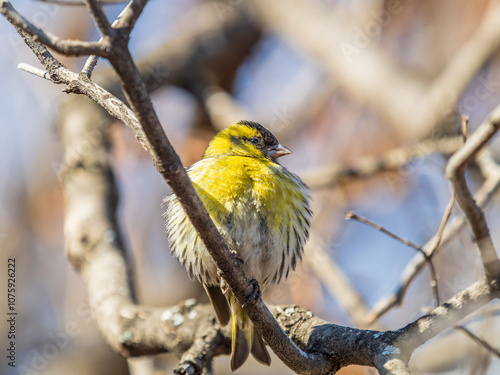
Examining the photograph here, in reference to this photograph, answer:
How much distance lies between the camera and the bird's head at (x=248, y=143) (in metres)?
4.56

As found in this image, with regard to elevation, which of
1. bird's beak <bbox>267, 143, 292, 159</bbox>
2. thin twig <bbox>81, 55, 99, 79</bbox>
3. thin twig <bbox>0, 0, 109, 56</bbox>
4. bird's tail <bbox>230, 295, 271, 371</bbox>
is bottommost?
bird's tail <bbox>230, 295, 271, 371</bbox>

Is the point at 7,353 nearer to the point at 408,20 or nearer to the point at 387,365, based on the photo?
the point at 387,365

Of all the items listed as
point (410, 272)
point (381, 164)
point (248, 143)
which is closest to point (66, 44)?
point (410, 272)

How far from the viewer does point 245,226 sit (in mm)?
3688

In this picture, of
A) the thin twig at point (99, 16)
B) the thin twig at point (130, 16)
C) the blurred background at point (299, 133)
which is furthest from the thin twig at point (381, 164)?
the thin twig at point (99, 16)

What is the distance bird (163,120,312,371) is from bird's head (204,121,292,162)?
21 centimetres

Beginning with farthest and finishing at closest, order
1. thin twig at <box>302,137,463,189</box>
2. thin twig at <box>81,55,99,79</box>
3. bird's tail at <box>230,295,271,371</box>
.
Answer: thin twig at <box>302,137,463,189</box>
bird's tail at <box>230,295,271,371</box>
thin twig at <box>81,55,99,79</box>

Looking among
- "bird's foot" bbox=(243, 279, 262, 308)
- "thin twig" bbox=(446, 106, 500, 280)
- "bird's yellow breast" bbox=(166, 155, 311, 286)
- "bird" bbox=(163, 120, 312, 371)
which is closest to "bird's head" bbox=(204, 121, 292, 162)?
"bird" bbox=(163, 120, 312, 371)

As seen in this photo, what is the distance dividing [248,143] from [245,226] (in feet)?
3.71

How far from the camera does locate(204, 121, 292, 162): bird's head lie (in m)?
4.56

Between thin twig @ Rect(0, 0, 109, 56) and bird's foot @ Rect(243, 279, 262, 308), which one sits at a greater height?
thin twig @ Rect(0, 0, 109, 56)

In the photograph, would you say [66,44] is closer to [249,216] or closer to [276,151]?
[249,216]

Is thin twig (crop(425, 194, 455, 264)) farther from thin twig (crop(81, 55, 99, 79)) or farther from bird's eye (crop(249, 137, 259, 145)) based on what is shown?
bird's eye (crop(249, 137, 259, 145))

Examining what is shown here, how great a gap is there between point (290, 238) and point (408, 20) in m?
5.65
